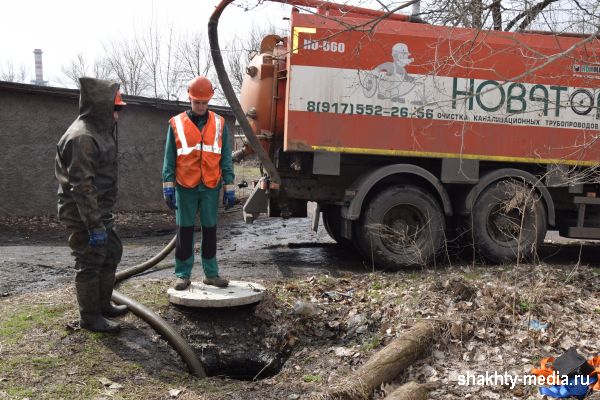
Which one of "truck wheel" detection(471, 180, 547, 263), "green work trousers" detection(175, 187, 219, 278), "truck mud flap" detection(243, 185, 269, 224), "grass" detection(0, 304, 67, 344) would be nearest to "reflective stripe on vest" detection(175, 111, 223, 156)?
"green work trousers" detection(175, 187, 219, 278)

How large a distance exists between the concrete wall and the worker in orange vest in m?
7.47

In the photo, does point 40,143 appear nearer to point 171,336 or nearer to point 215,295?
point 215,295

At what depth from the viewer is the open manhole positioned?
510cm

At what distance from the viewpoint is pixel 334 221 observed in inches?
341

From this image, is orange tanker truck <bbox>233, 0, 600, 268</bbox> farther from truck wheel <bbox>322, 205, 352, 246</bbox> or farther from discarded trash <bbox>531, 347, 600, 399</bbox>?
discarded trash <bbox>531, 347, 600, 399</bbox>

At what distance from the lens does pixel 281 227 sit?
11391mm

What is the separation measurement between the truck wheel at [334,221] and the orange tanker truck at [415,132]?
95cm

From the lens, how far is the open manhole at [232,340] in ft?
16.7

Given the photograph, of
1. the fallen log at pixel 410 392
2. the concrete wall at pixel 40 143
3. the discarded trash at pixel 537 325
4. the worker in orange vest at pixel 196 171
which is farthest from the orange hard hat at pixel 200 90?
the concrete wall at pixel 40 143

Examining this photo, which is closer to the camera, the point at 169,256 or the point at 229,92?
the point at 229,92

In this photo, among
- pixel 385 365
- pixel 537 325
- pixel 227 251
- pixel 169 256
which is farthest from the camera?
pixel 227 251

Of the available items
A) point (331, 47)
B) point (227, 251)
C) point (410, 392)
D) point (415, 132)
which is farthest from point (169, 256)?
point (410, 392)

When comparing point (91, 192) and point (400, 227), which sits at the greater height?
point (91, 192)

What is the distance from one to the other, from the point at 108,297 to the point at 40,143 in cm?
797
